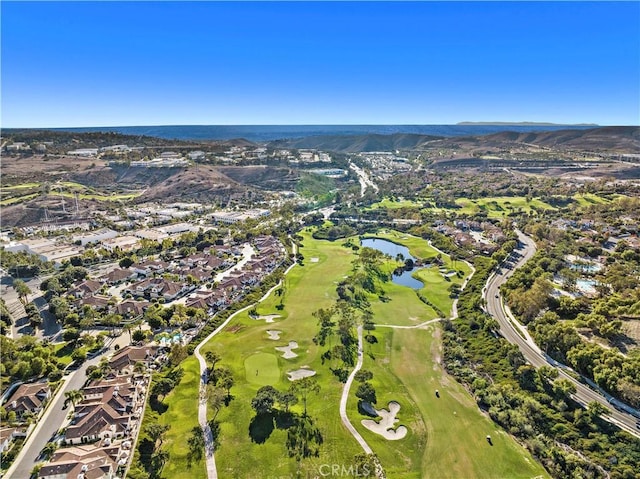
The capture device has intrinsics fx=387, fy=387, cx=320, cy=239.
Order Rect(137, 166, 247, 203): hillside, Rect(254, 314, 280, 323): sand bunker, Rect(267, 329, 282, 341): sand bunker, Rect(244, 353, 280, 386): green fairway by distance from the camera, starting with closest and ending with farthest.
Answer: Rect(244, 353, 280, 386): green fairway, Rect(267, 329, 282, 341): sand bunker, Rect(254, 314, 280, 323): sand bunker, Rect(137, 166, 247, 203): hillside

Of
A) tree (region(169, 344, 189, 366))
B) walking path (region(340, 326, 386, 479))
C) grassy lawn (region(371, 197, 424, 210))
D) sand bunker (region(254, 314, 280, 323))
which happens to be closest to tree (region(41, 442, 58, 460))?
tree (region(169, 344, 189, 366))

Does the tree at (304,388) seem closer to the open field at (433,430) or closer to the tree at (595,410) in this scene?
the open field at (433,430)

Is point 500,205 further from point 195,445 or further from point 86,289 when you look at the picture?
point 195,445

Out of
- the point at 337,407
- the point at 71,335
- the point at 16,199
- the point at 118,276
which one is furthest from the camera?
the point at 16,199

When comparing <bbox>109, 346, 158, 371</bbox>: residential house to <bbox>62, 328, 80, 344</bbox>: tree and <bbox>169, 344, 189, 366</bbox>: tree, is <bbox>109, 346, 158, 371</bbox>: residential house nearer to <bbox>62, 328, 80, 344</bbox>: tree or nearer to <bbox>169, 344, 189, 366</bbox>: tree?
<bbox>169, 344, 189, 366</bbox>: tree

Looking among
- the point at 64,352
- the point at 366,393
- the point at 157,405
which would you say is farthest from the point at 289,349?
the point at 64,352
